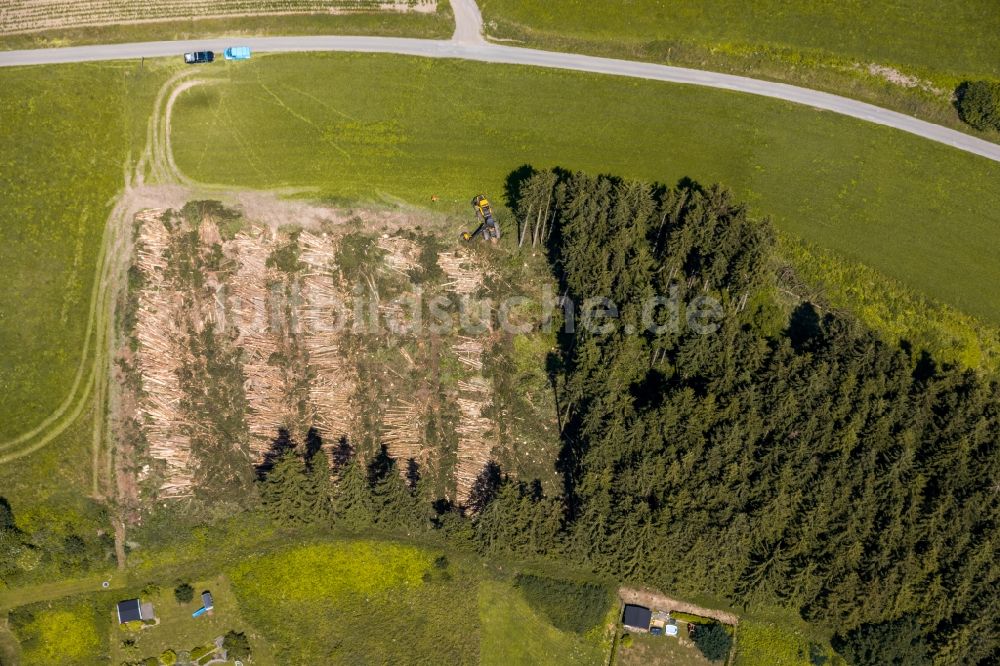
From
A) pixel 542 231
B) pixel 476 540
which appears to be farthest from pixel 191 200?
pixel 476 540

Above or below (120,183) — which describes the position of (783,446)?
below

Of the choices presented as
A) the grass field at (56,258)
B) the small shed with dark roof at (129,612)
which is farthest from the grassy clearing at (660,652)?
the grass field at (56,258)

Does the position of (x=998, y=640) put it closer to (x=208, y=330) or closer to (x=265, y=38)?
(x=208, y=330)

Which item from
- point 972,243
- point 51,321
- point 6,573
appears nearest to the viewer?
point 6,573

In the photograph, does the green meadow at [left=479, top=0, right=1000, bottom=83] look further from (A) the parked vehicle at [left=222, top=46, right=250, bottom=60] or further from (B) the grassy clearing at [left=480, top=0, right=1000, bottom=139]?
(A) the parked vehicle at [left=222, top=46, right=250, bottom=60]

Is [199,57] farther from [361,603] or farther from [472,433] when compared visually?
[361,603]

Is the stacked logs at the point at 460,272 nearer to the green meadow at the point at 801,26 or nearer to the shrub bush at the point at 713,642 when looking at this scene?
the green meadow at the point at 801,26

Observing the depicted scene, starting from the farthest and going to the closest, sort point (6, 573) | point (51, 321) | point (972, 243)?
1. point (972, 243)
2. point (51, 321)
3. point (6, 573)
